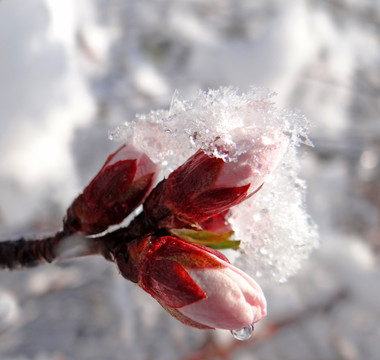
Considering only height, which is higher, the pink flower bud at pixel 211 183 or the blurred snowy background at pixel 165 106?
the pink flower bud at pixel 211 183

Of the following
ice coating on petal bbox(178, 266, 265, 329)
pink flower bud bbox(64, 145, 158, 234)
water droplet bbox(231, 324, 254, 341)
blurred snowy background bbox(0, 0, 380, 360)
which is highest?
pink flower bud bbox(64, 145, 158, 234)

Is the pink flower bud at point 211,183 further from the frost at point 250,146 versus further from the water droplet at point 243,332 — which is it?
the water droplet at point 243,332

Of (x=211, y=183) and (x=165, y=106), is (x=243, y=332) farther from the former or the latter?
(x=165, y=106)

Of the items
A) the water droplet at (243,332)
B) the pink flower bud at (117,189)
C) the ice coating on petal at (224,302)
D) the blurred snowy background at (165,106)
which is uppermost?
the pink flower bud at (117,189)

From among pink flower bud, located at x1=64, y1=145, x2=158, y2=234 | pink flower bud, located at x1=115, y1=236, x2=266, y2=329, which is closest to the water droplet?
pink flower bud, located at x1=115, y1=236, x2=266, y2=329

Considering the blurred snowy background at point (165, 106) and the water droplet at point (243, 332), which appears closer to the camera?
the water droplet at point (243, 332)

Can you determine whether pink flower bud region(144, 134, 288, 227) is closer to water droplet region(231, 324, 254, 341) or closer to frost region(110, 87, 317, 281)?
frost region(110, 87, 317, 281)

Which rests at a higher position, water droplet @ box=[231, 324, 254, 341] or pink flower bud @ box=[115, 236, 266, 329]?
pink flower bud @ box=[115, 236, 266, 329]

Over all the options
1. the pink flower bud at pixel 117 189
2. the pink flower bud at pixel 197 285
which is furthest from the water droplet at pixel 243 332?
the pink flower bud at pixel 117 189
